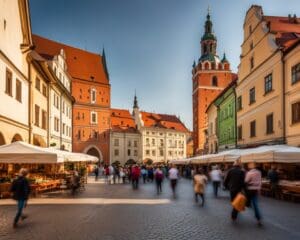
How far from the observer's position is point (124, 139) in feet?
345

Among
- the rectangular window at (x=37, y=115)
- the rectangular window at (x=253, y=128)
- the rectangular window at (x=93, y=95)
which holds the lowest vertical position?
the rectangular window at (x=253, y=128)

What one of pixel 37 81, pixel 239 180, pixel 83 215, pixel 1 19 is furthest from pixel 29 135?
pixel 239 180

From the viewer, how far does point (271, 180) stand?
763 inches

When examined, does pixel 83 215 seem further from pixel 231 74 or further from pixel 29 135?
pixel 231 74

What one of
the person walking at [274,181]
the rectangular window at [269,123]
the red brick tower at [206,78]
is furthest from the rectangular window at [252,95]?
the red brick tower at [206,78]

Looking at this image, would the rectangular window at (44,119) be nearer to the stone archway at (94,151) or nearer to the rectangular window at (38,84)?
the rectangular window at (38,84)

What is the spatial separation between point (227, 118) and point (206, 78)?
5071 cm

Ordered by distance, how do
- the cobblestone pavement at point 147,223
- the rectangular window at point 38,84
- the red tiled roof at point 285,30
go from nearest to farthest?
1. the cobblestone pavement at point 147,223
2. the red tiled roof at point 285,30
3. the rectangular window at point 38,84

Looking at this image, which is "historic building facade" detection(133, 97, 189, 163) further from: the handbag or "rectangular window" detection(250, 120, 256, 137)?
the handbag

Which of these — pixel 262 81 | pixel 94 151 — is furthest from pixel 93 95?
pixel 262 81

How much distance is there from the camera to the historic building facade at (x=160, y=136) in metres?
110

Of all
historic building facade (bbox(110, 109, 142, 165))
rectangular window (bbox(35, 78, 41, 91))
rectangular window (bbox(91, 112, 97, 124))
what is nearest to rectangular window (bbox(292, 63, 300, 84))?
rectangular window (bbox(35, 78, 41, 91))

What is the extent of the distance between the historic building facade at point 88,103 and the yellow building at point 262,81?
40.7 meters

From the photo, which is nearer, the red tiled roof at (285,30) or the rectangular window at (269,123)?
the red tiled roof at (285,30)
